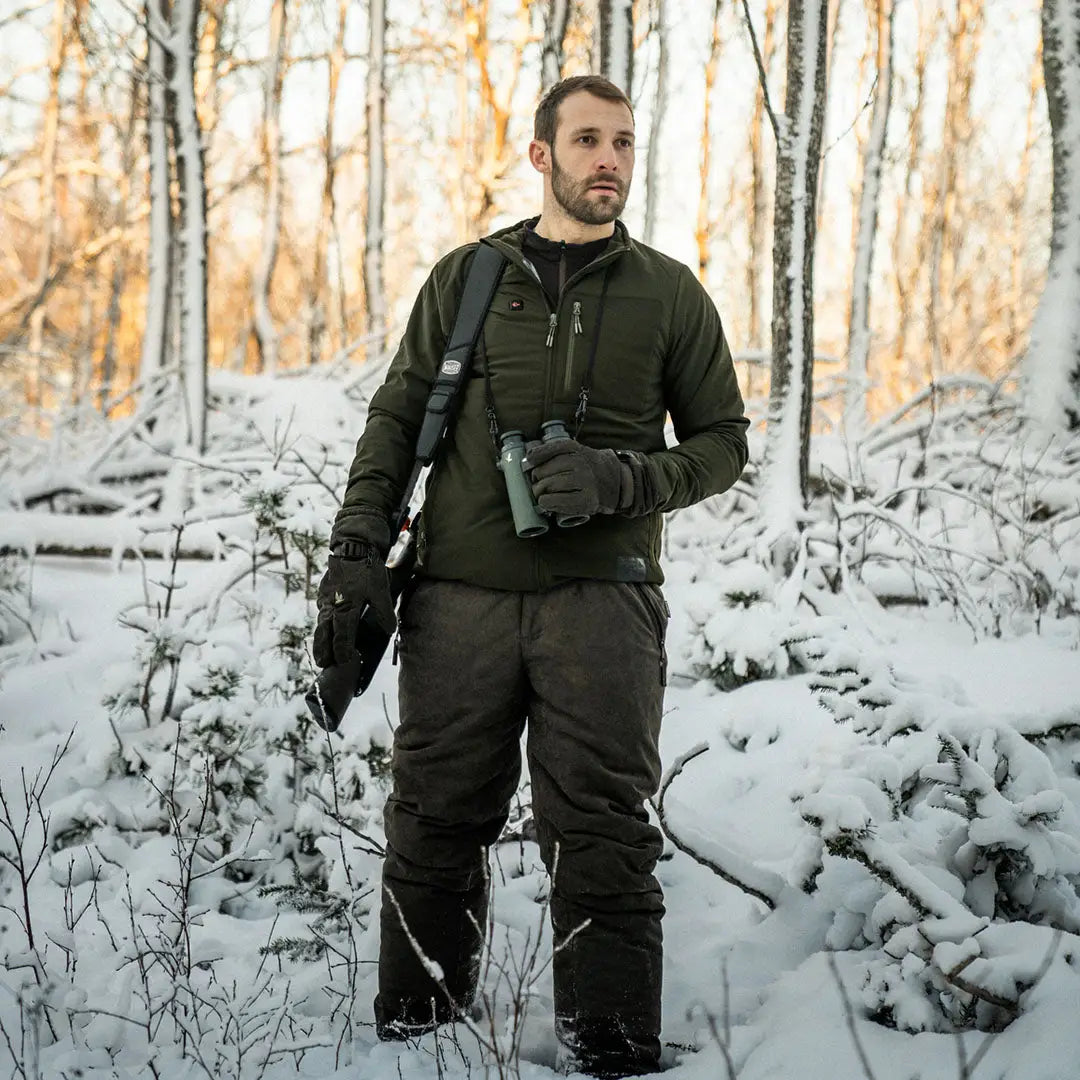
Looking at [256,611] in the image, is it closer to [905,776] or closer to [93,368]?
[905,776]

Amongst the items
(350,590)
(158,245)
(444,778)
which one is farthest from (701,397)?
(158,245)

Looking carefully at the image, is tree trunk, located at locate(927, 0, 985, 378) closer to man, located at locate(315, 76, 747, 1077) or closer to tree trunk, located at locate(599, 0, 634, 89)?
tree trunk, located at locate(599, 0, 634, 89)

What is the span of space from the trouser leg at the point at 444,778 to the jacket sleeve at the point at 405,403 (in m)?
0.28

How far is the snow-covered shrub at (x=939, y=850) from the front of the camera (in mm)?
1937

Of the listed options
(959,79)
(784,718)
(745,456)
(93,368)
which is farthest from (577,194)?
(93,368)

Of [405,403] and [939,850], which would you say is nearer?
[939,850]

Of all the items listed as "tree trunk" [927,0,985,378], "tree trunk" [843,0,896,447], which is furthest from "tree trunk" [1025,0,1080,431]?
"tree trunk" [927,0,985,378]

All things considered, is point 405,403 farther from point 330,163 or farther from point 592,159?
point 330,163

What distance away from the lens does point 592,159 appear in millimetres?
2234

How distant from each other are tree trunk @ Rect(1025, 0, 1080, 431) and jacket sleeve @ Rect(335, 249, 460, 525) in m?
5.22

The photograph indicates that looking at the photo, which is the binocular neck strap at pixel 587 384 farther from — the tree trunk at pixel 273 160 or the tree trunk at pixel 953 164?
the tree trunk at pixel 953 164

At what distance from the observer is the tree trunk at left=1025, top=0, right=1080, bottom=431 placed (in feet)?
20.7

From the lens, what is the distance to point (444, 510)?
227 cm

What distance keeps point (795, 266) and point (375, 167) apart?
691 centimetres
